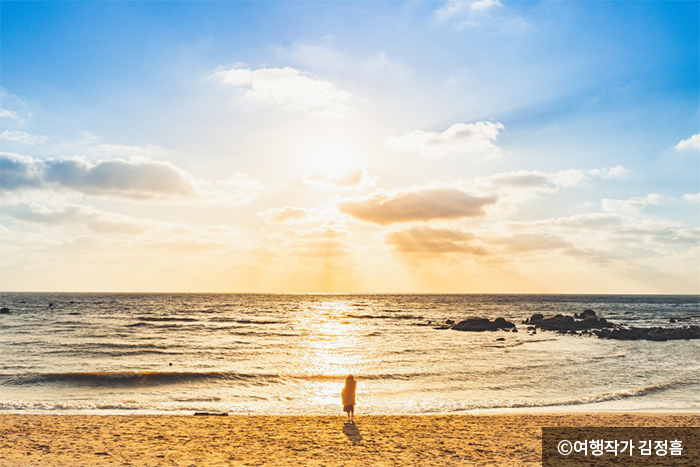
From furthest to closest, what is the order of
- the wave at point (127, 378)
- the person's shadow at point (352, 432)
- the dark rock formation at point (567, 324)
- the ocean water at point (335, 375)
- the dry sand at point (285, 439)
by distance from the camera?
the dark rock formation at point (567, 324)
the wave at point (127, 378)
the ocean water at point (335, 375)
the person's shadow at point (352, 432)
the dry sand at point (285, 439)

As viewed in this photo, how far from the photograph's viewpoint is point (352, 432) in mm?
16312

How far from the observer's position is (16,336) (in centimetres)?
4822

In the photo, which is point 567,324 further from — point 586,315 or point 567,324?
point 586,315

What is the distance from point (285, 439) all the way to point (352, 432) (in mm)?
2382

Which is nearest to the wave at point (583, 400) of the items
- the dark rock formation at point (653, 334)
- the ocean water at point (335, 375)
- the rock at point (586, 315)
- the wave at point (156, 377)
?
the ocean water at point (335, 375)

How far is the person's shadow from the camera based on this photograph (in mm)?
15375

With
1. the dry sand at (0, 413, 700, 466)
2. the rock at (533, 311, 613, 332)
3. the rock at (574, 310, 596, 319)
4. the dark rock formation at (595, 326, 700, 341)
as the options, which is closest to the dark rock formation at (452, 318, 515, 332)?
the rock at (533, 311, 613, 332)

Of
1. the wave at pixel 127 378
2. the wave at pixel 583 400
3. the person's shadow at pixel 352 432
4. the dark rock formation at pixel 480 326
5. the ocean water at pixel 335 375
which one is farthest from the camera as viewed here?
the dark rock formation at pixel 480 326

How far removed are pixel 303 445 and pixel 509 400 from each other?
12.4 metres

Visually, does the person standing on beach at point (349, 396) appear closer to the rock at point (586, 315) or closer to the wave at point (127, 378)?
the wave at point (127, 378)

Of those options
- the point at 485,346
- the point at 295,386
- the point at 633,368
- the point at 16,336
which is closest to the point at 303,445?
the point at 295,386

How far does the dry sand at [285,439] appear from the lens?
13.2 metres

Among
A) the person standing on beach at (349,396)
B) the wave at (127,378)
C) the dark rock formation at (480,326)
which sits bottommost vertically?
the dark rock formation at (480,326)

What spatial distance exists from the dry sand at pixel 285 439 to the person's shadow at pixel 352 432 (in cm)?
3
